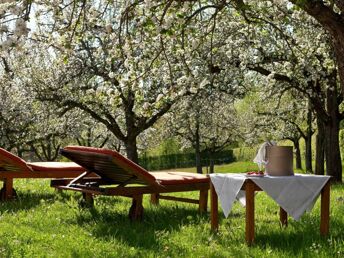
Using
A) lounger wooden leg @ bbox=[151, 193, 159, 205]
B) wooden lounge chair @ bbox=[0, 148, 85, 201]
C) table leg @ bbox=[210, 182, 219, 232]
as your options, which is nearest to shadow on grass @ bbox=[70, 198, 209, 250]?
lounger wooden leg @ bbox=[151, 193, 159, 205]

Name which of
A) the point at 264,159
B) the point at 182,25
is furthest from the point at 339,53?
the point at 182,25

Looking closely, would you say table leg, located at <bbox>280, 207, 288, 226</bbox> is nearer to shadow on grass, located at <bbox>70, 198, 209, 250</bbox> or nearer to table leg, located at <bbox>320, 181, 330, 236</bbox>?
table leg, located at <bbox>320, 181, 330, 236</bbox>

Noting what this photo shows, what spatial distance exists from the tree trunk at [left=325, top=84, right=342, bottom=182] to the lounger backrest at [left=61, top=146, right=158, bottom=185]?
953 cm

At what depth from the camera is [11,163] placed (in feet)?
24.8

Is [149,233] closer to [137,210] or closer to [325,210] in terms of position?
[137,210]

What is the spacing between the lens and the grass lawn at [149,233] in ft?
15.7

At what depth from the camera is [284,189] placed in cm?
522

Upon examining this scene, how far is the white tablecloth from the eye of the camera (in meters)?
5.19

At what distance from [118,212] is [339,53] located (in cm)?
363

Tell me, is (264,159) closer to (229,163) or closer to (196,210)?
Answer: (196,210)

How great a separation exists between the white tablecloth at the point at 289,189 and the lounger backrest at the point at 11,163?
3442 mm

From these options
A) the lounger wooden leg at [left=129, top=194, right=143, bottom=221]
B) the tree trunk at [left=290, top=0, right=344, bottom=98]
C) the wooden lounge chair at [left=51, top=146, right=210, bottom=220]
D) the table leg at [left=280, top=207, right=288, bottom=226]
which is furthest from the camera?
the lounger wooden leg at [left=129, top=194, right=143, bottom=221]

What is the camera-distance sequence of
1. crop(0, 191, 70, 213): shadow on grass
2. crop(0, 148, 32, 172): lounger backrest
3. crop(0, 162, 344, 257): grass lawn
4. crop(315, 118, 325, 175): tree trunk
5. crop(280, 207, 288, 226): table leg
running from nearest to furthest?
1. crop(0, 162, 344, 257): grass lawn
2. crop(280, 207, 288, 226): table leg
3. crop(0, 148, 32, 172): lounger backrest
4. crop(0, 191, 70, 213): shadow on grass
5. crop(315, 118, 325, 175): tree trunk

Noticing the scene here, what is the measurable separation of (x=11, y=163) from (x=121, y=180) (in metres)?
1.87
